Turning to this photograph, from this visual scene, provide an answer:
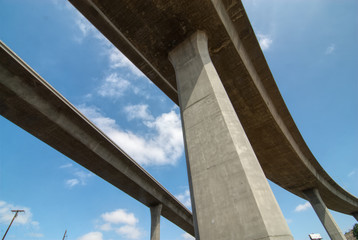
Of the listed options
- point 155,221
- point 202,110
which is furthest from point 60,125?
point 155,221

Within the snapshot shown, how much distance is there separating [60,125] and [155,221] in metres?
14.6

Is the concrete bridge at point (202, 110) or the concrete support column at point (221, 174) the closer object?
the concrete support column at point (221, 174)

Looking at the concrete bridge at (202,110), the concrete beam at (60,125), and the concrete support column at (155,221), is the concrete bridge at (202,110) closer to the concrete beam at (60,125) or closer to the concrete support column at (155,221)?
the concrete beam at (60,125)

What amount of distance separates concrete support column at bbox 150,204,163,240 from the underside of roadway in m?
13.0

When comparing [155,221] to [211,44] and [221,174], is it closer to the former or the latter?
[221,174]

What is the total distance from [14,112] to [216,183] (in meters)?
11.3

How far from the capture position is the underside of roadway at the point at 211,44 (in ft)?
22.9

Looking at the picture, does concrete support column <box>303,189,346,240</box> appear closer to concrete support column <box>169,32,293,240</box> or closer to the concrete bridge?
the concrete bridge

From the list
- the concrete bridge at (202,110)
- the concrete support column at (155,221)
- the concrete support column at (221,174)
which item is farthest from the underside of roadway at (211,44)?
the concrete support column at (155,221)

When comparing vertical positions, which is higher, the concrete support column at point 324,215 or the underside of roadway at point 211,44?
the underside of roadway at point 211,44

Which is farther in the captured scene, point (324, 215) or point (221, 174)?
point (324, 215)

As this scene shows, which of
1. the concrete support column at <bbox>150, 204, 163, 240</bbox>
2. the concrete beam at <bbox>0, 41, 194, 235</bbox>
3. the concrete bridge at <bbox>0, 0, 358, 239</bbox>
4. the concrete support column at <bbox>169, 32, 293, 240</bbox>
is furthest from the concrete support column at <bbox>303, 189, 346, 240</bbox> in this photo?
the concrete support column at <bbox>169, 32, 293, 240</bbox>

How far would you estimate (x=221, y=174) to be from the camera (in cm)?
390

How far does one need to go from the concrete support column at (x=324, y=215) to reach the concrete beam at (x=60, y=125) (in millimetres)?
18807
